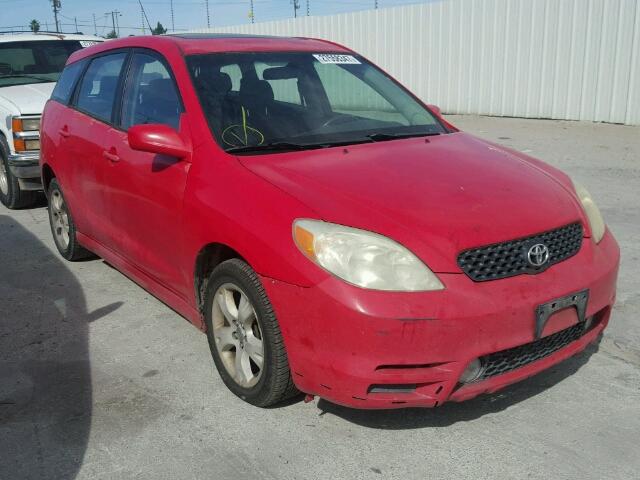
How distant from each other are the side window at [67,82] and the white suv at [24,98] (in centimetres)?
159

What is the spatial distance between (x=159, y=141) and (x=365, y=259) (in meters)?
1.44

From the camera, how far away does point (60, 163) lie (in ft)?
17.7

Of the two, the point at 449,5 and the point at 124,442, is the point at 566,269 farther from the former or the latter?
the point at 449,5

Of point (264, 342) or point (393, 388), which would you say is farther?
point (264, 342)

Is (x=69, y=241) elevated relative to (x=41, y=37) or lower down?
lower down

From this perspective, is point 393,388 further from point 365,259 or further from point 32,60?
point 32,60

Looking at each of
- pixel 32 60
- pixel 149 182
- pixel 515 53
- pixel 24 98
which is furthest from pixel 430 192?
pixel 515 53

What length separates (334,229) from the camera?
2.81 metres

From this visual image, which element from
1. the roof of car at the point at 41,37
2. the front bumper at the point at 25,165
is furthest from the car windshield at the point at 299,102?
the roof of car at the point at 41,37

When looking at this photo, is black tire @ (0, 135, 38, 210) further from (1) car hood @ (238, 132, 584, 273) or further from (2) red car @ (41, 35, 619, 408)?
(1) car hood @ (238, 132, 584, 273)

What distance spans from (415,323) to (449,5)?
14.5 metres

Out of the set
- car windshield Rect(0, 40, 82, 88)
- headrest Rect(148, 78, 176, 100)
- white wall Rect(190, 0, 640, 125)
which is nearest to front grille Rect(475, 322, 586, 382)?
headrest Rect(148, 78, 176, 100)

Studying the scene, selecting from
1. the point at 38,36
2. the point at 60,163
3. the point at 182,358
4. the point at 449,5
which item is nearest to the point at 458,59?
the point at 449,5

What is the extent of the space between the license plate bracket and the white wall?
10.5 m
